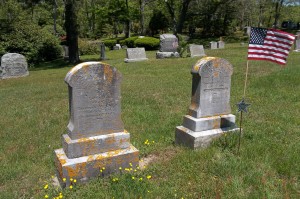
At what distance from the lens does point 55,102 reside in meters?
9.23

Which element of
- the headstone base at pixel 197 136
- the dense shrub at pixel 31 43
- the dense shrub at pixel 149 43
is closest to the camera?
the headstone base at pixel 197 136

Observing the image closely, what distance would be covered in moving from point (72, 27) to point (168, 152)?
17.9 meters

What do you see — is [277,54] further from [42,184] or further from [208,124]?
[42,184]

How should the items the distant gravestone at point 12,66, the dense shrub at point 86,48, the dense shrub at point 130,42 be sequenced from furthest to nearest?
the dense shrub at point 130,42, the dense shrub at point 86,48, the distant gravestone at point 12,66

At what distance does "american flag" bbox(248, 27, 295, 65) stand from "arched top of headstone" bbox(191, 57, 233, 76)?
0.64 meters

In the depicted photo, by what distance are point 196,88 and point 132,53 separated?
14.0 m

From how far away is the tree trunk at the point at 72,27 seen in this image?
2051 cm

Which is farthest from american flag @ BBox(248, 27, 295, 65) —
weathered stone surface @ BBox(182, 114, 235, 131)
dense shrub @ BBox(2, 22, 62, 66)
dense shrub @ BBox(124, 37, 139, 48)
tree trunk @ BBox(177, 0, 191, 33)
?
tree trunk @ BBox(177, 0, 191, 33)

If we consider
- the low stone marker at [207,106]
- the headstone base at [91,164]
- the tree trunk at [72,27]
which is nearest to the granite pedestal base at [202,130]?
the low stone marker at [207,106]

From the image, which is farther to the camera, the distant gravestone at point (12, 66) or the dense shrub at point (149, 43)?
the dense shrub at point (149, 43)

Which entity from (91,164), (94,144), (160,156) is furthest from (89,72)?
(160,156)

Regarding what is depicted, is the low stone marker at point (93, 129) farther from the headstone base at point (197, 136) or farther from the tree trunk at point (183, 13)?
the tree trunk at point (183, 13)

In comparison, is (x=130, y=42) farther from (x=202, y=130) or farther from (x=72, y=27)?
(x=202, y=130)

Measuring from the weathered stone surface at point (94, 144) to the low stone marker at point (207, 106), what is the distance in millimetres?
1294
